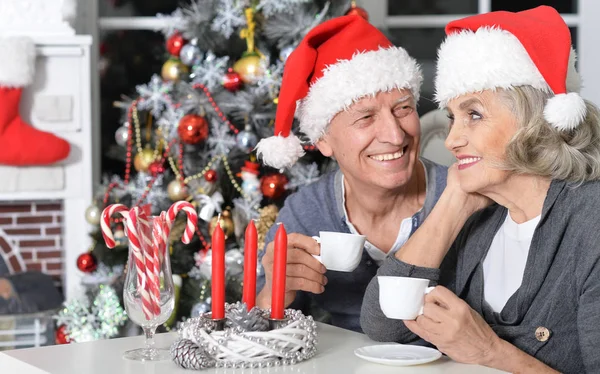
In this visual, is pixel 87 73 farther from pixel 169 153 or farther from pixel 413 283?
pixel 413 283

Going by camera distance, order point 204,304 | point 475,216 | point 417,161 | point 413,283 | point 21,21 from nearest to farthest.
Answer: point 413,283 → point 475,216 → point 417,161 → point 204,304 → point 21,21

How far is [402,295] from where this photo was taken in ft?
5.97

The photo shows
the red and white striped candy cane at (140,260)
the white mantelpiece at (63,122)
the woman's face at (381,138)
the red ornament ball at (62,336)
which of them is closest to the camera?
the red and white striped candy cane at (140,260)

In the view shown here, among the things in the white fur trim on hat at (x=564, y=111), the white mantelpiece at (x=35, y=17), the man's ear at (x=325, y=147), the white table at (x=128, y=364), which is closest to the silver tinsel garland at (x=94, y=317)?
the white mantelpiece at (x=35, y=17)

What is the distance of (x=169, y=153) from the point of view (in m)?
3.71

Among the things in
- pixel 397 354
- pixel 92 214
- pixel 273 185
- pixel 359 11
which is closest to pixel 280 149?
pixel 273 185

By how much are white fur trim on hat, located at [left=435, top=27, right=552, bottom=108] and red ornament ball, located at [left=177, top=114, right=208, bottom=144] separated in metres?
1.52

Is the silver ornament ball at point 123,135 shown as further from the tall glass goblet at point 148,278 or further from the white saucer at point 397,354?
the white saucer at point 397,354

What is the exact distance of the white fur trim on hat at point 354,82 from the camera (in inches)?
103

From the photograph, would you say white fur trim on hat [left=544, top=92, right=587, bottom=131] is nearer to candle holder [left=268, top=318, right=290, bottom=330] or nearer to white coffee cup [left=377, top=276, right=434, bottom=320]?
white coffee cup [left=377, top=276, right=434, bottom=320]

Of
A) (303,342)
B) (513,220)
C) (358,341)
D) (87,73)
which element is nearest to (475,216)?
(513,220)

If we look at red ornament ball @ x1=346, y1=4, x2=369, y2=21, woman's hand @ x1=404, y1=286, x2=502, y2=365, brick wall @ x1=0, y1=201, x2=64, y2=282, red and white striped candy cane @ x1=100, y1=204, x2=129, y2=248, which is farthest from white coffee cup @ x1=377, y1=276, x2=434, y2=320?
brick wall @ x1=0, y1=201, x2=64, y2=282

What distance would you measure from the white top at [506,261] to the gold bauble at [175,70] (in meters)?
1.83

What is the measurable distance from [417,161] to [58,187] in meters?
1.70
